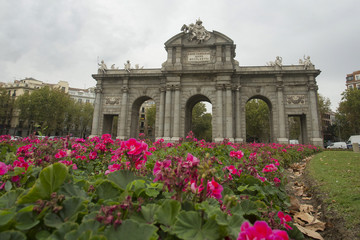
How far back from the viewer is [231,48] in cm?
2312

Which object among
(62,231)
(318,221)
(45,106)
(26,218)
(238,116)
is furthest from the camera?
(45,106)

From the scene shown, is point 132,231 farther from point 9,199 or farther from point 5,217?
point 9,199

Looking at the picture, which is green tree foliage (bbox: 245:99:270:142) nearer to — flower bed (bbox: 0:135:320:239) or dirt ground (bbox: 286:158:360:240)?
dirt ground (bbox: 286:158:360:240)

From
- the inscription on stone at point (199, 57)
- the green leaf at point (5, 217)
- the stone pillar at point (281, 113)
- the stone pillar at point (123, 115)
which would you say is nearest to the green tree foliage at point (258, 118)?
the stone pillar at point (281, 113)

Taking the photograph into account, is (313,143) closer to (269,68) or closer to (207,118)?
(269,68)

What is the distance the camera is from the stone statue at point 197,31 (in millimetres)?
23484

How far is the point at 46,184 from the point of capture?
1537 mm

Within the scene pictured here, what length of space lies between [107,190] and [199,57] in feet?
75.7

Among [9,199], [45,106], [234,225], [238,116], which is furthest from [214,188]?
[45,106]

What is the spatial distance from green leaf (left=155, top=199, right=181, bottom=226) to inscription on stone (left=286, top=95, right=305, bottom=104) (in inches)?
963

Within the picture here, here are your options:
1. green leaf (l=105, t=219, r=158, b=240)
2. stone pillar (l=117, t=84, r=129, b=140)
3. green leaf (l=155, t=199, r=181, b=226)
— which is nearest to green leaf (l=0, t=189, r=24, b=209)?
green leaf (l=105, t=219, r=158, b=240)

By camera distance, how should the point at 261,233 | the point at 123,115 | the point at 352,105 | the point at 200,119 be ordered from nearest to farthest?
the point at 261,233, the point at 123,115, the point at 352,105, the point at 200,119

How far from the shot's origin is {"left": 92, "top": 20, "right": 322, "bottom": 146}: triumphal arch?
2200 centimetres

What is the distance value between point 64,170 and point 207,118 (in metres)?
58.8
